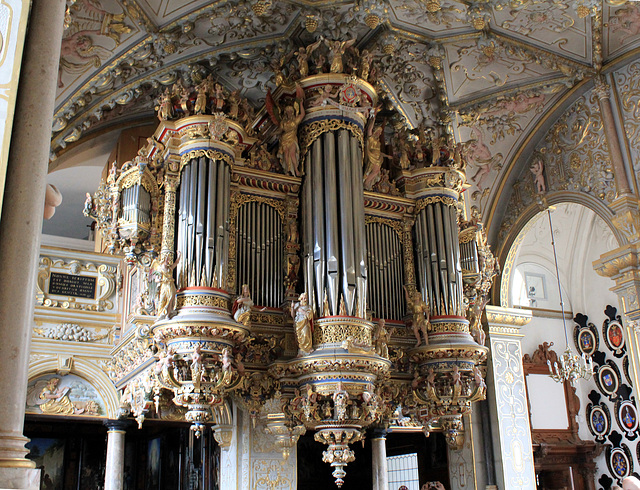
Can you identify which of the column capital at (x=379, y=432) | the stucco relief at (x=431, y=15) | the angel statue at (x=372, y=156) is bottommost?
the column capital at (x=379, y=432)

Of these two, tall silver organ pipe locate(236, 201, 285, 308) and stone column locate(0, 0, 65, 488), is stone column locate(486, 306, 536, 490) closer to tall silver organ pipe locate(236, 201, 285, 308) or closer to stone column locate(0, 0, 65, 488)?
tall silver organ pipe locate(236, 201, 285, 308)

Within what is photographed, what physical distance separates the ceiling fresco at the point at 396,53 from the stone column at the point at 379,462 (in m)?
4.67

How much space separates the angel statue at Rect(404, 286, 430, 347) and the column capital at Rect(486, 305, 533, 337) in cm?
297

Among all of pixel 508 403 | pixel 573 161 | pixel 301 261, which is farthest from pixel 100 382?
pixel 573 161

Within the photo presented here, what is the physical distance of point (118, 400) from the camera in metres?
11.2

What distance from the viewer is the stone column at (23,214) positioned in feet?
12.8

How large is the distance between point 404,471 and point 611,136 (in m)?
7.51

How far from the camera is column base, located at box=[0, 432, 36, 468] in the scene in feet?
12.1

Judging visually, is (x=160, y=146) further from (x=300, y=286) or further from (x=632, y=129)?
(x=632, y=129)

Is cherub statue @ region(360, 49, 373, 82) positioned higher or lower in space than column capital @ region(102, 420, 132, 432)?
higher

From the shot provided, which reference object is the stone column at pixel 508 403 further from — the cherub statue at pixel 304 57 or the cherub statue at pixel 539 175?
the cherub statue at pixel 304 57

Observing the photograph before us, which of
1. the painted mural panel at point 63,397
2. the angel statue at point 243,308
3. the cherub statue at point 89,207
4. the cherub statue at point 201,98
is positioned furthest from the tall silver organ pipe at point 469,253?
the painted mural panel at point 63,397

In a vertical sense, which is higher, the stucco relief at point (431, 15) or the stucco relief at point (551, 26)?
the stucco relief at point (431, 15)

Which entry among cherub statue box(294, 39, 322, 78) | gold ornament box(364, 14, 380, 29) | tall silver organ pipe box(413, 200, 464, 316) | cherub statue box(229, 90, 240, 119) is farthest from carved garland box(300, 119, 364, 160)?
tall silver organ pipe box(413, 200, 464, 316)
